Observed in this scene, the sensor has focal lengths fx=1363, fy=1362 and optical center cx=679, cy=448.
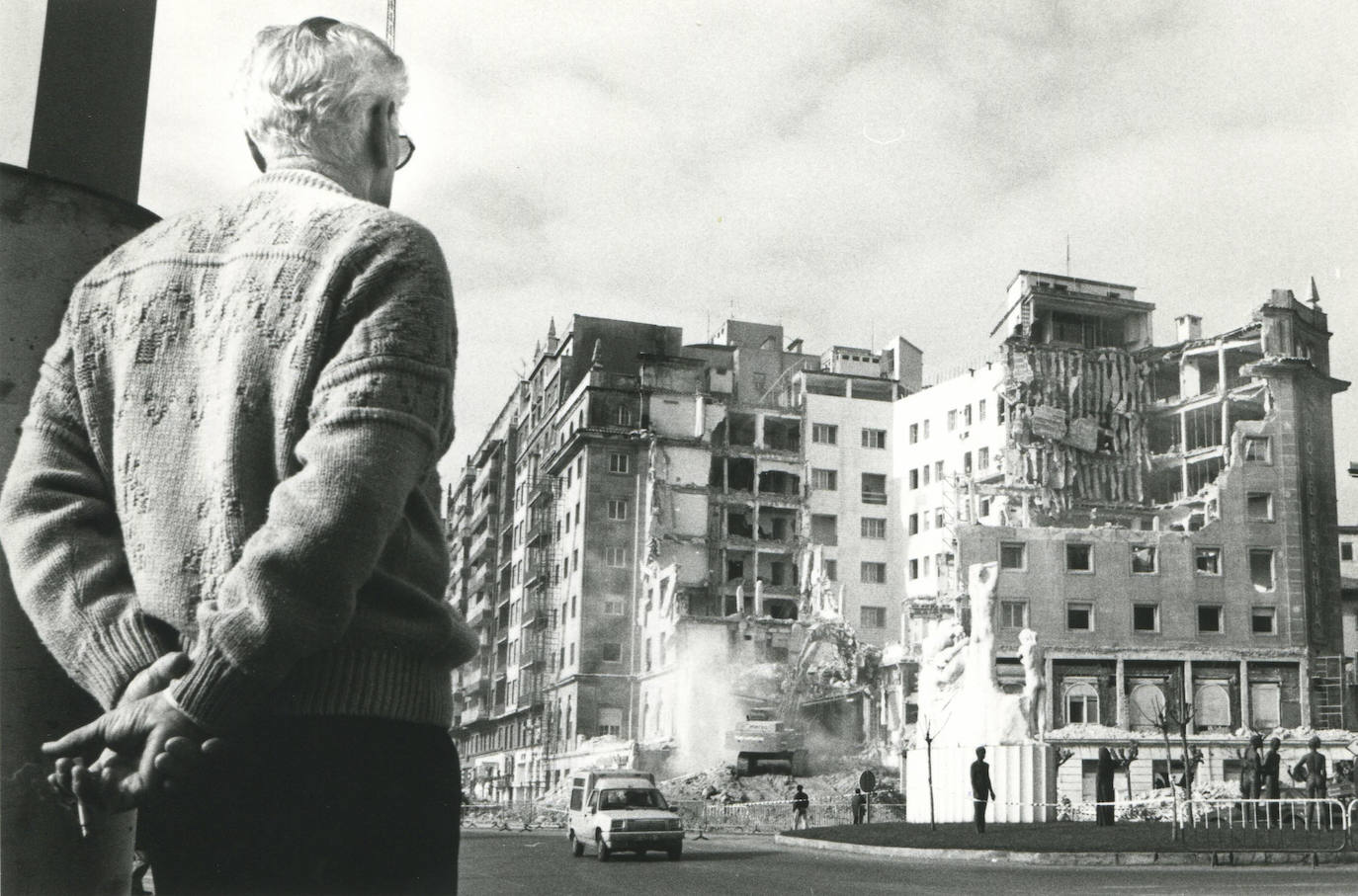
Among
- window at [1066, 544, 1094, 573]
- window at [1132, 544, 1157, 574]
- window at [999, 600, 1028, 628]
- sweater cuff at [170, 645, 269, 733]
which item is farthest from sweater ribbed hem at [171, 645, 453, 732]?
window at [1132, 544, 1157, 574]

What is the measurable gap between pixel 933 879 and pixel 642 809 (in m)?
4.27

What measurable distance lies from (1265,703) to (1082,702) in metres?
4.04

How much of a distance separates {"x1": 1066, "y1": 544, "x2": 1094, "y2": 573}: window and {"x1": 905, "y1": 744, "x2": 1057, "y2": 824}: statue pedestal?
1537 centimetres

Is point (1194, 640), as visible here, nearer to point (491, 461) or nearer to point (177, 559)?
point (491, 461)

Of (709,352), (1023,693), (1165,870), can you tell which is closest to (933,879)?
(1165,870)

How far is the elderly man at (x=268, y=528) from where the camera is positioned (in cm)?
145

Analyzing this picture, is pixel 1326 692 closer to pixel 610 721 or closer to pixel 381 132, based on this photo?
pixel 610 721

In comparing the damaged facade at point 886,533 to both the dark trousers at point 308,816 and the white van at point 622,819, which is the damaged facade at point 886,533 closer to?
the white van at point 622,819

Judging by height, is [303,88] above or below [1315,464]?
below

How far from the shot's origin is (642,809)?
1307cm

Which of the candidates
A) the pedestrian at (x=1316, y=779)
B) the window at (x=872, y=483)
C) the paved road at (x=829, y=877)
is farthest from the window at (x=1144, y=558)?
the paved road at (x=829, y=877)

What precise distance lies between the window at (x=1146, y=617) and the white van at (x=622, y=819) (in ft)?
68.4

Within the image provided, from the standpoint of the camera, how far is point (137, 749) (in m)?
1.49

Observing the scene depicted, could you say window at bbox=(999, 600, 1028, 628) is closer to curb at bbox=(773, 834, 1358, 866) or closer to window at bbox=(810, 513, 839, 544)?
window at bbox=(810, 513, 839, 544)
